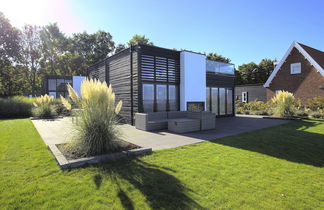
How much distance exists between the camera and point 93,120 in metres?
3.74

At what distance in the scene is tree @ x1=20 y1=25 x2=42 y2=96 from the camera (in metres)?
23.4

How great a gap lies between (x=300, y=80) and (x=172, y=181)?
17.5m

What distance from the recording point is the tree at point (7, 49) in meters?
20.2

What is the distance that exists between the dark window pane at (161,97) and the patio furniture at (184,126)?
203 centimetres

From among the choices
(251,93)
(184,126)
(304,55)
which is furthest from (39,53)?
(304,55)

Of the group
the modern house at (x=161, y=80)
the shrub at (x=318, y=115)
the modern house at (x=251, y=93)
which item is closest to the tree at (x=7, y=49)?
the modern house at (x=161, y=80)

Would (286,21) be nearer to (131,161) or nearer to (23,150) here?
(131,161)

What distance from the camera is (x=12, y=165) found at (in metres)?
3.27

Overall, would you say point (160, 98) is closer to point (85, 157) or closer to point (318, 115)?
point (85, 157)

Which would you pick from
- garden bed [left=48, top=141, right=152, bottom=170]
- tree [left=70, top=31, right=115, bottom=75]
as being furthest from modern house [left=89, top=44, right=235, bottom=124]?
tree [left=70, top=31, right=115, bottom=75]

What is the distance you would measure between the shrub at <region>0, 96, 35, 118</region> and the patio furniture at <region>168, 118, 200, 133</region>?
41.3 feet

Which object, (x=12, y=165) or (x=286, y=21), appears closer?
(x=12, y=165)

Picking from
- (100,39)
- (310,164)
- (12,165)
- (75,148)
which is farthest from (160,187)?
(100,39)

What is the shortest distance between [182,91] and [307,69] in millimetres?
12409
